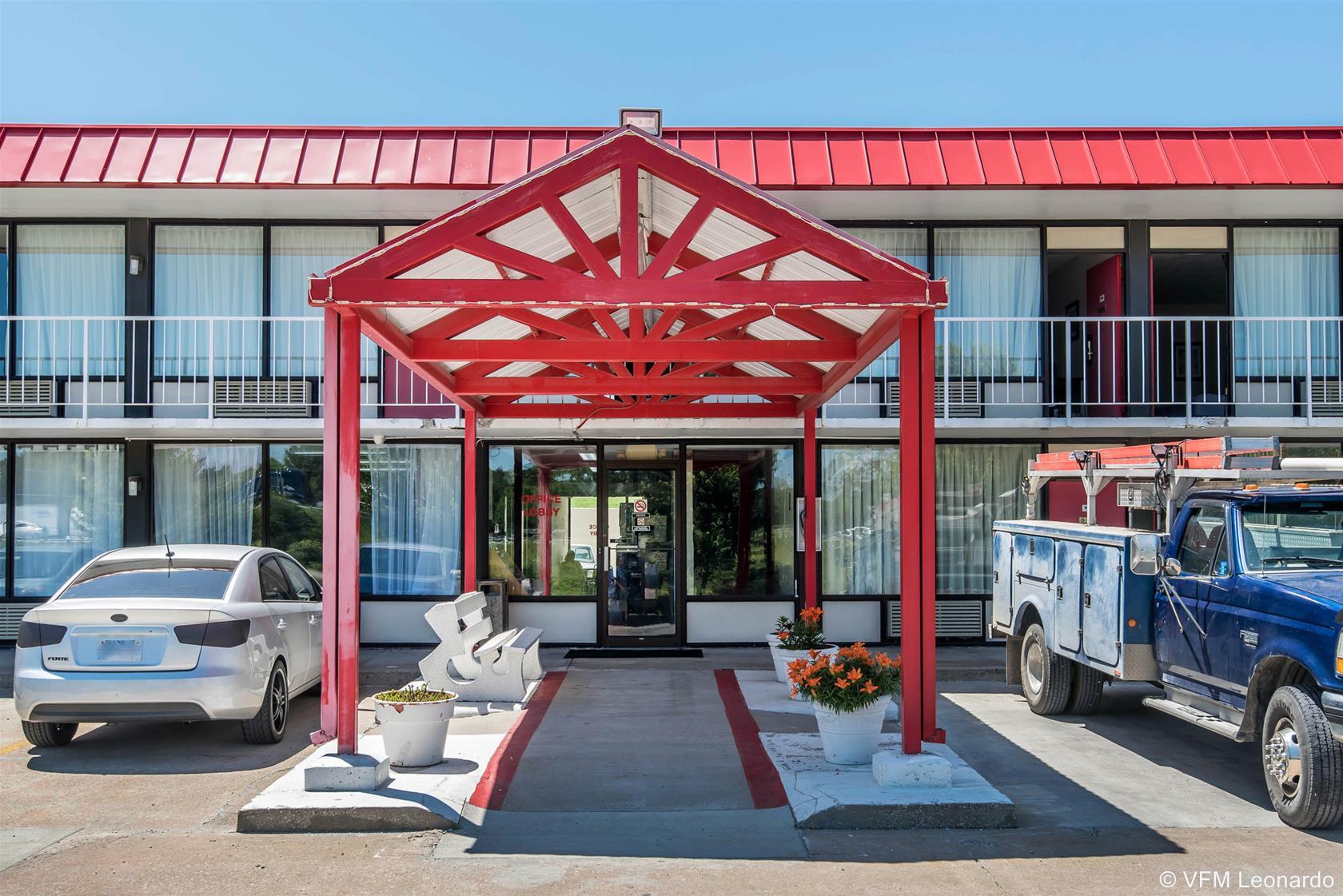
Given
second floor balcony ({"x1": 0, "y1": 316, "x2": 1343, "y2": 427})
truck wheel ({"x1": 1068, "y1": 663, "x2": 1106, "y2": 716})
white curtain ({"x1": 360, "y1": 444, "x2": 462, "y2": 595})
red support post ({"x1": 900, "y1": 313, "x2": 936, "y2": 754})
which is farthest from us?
white curtain ({"x1": 360, "y1": 444, "x2": 462, "y2": 595})

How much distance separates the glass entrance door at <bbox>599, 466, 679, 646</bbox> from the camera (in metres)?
13.6

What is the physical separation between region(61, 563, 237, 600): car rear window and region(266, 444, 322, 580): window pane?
4777 millimetres

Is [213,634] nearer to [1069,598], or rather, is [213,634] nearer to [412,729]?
[412,729]

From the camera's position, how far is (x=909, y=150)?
42.1ft

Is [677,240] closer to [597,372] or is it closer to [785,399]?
[597,372]

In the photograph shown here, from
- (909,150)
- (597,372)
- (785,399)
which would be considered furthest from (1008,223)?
(597,372)

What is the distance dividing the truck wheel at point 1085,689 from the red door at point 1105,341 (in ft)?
14.4

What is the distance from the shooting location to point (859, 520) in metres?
13.9

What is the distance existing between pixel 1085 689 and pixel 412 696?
5867mm

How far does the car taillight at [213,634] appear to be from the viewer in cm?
796

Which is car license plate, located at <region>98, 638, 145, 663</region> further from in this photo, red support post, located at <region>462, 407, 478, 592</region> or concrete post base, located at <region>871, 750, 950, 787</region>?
concrete post base, located at <region>871, 750, 950, 787</region>

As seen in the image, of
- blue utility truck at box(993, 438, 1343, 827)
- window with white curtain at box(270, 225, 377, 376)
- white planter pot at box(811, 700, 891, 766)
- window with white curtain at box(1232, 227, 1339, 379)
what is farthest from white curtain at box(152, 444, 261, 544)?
window with white curtain at box(1232, 227, 1339, 379)

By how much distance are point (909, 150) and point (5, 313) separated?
1137cm

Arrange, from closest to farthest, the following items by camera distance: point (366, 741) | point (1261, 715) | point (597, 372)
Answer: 1. point (1261, 715)
2. point (366, 741)
3. point (597, 372)
